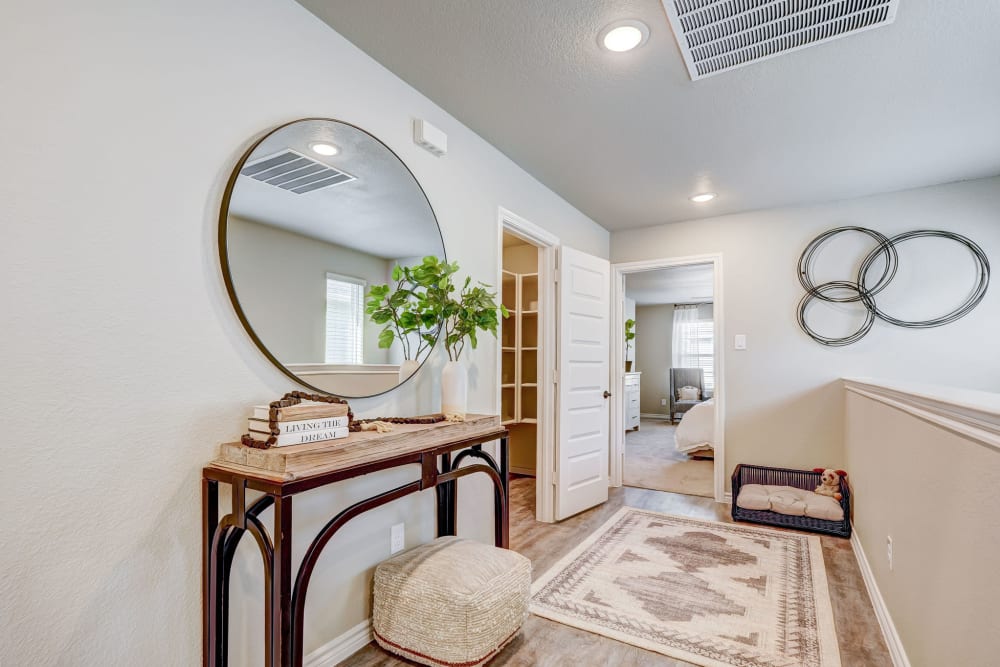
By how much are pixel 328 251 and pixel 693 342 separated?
29.3 feet

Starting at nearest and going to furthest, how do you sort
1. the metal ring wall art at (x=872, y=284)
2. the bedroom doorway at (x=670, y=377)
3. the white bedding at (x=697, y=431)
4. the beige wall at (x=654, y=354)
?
the metal ring wall art at (x=872, y=284) < the bedroom doorway at (x=670, y=377) < the white bedding at (x=697, y=431) < the beige wall at (x=654, y=354)

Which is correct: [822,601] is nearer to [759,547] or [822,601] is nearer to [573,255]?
[759,547]

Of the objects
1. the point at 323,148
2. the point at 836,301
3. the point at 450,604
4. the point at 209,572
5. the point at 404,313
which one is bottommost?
the point at 450,604

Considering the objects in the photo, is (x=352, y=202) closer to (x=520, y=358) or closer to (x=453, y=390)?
(x=453, y=390)

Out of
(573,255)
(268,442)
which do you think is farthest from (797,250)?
(268,442)

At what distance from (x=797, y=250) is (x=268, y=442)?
393 cm

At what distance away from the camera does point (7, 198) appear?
43.0 inches

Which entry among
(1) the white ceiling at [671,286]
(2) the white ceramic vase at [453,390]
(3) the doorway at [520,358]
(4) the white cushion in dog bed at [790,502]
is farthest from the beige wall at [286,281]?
(1) the white ceiling at [671,286]

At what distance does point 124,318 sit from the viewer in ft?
4.19

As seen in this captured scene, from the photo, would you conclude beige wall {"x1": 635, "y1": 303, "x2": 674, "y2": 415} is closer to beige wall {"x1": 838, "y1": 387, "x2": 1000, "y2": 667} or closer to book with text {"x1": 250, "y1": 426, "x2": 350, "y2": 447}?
beige wall {"x1": 838, "y1": 387, "x2": 1000, "y2": 667}

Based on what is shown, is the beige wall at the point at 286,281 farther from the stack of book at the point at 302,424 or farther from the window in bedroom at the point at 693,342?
the window in bedroom at the point at 693,342

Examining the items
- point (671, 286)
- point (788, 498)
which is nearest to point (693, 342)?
point (671, 286)

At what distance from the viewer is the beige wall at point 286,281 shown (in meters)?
1.54

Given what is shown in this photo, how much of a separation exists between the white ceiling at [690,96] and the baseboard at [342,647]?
2.26 meters
